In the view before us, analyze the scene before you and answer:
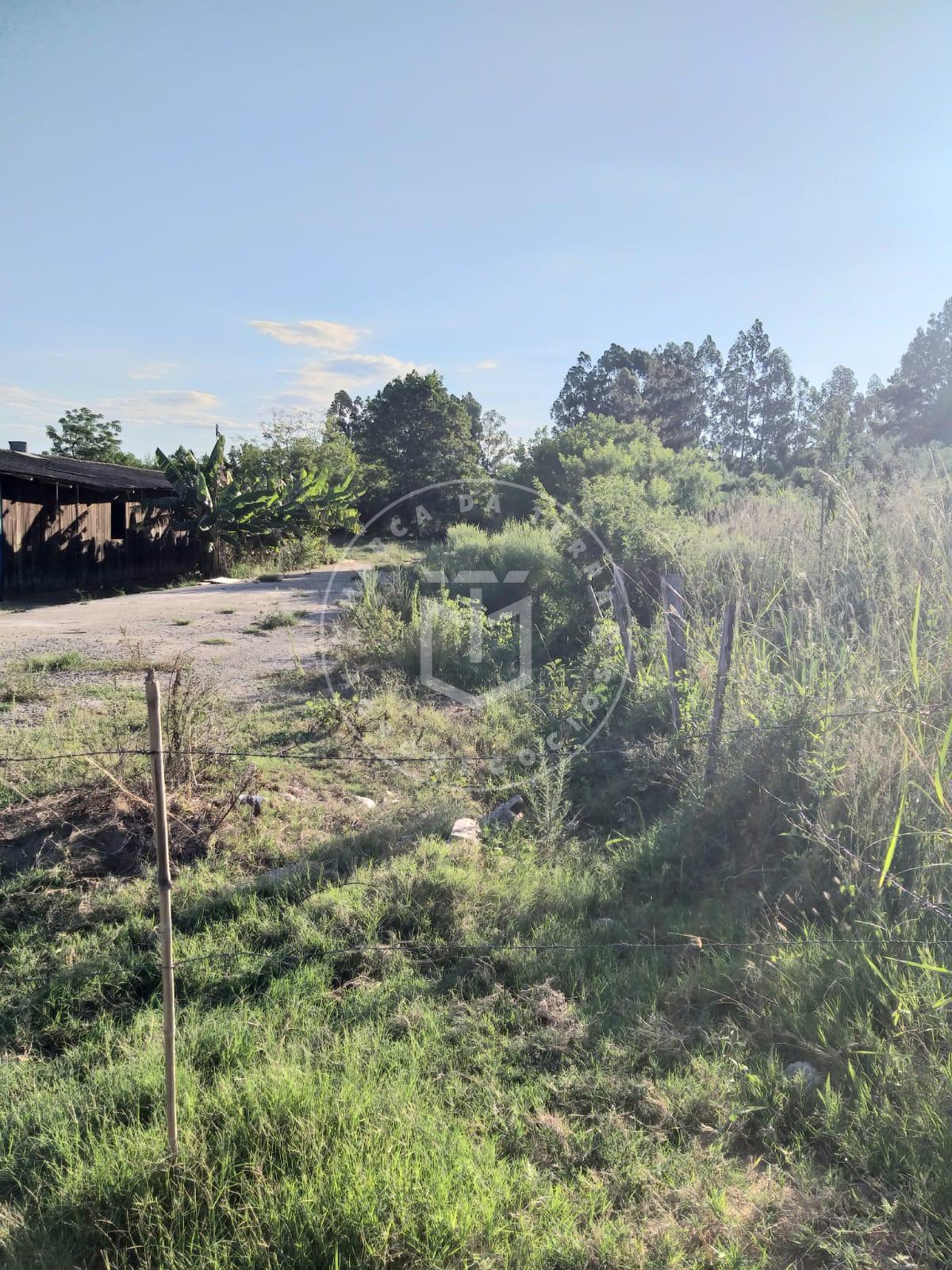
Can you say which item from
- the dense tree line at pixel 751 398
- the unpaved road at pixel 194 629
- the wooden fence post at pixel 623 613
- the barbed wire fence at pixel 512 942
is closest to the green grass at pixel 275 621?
the unpaved road at pixel 194 629

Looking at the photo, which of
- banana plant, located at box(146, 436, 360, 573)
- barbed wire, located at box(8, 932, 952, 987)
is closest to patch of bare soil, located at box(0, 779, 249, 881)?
barbed wire, located at box(8, 932, 952, 987)

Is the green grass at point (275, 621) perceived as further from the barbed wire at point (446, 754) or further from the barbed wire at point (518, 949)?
the barbed wire at point (518, 949)

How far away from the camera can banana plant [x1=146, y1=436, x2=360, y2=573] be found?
721 inches

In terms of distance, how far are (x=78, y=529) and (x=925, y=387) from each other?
41377mm

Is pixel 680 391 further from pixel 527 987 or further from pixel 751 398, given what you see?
pixel 527 987

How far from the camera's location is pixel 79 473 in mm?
16188

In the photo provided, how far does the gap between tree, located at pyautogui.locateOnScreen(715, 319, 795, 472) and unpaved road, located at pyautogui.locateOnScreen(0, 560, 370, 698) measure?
146ft

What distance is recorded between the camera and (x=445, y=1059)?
2.46m

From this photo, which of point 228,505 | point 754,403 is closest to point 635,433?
point 228,505

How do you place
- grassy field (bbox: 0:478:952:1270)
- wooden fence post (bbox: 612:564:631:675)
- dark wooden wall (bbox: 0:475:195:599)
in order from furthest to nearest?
dark wooden wall (bbox: 0:475:195:599), wooden fence post (bbox: 612:564:631:675), grassy field (bbox: 0:478:952:1270)

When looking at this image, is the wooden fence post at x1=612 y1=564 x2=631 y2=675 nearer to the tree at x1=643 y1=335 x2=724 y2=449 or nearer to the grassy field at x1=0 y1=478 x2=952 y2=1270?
the grassy field at x1=0 y1=478 x2=952 y2=1270

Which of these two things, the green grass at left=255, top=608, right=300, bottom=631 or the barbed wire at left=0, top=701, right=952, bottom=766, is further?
the green grass at left=255, top=608, right=300, bottom=631

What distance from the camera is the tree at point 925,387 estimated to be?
37.2 m

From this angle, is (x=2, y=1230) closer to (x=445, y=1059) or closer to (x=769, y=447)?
(x=445, y=1059)
